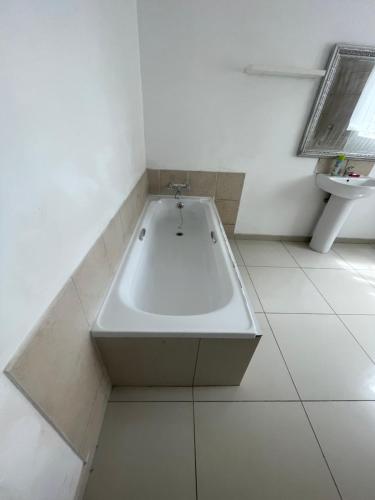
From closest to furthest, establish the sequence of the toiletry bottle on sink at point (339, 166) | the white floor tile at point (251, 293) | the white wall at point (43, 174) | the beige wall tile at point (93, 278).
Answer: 1. the white wall at point (43, 174)
2. the beige wall tile at point (93, 278)
3. the white floor tile at point (251, 293)
4. the toiletry bottle on sink at point (339, 166)

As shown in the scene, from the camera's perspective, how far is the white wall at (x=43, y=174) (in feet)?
1.42

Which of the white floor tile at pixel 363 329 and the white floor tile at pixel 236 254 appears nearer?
the white floor tile at pixel 363 329

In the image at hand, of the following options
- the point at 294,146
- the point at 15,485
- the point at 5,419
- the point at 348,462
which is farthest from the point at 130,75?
the point at 348,462

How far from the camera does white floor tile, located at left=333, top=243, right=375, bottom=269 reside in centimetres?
209

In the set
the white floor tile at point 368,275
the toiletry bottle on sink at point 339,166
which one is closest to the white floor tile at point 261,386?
the white floor tile at point 368,275

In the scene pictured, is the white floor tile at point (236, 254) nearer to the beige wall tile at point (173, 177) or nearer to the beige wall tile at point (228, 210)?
the beige wall tile at point (228, 210)

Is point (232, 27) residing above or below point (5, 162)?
above

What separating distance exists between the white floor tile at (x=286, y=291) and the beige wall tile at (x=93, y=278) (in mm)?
1198

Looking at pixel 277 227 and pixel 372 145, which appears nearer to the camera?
pixel 372 145

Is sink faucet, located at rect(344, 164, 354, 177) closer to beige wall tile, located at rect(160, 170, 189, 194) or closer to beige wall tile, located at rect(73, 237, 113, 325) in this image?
beige wall tile, located at rect(160, 170, 189, 194)

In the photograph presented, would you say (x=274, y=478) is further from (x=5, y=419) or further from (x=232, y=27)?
(x=232, y=27)

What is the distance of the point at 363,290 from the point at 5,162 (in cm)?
239

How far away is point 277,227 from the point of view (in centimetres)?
231

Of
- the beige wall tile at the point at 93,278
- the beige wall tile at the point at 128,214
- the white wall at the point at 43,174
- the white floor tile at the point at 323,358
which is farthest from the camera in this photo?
the beige wall tile at the point at 128,214
